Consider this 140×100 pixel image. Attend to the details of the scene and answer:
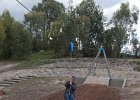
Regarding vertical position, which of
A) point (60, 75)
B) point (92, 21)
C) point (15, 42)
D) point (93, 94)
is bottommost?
point (93, 94)

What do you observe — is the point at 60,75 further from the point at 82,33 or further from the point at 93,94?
the point at 82,33

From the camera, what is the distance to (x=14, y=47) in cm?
5747

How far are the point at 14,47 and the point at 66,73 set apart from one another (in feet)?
76.1

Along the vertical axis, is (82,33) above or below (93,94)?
above

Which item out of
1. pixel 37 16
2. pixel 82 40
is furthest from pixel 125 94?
pixel 37 16

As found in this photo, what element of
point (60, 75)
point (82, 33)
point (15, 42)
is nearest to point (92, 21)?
point (82, 33)

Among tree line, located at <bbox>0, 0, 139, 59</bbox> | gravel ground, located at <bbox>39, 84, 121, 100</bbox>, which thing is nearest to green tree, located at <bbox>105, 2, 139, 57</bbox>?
tree line, located at <bbox>0, 0, 139, 59</bbox>

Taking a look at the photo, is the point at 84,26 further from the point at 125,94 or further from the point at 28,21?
the point at 125,94

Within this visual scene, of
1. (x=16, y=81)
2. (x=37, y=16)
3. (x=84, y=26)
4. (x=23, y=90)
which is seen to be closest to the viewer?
(x=23, y=90)

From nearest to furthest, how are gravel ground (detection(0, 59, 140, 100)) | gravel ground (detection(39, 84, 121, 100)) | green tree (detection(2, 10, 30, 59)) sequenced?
gravel ground (detection(39, 84, 121, 100))
gravel ground (detection(0, 59, 140, 100))
green tree (detection(2, 10, 30, 59))

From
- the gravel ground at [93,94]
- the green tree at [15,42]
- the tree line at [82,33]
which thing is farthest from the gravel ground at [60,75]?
the green tree at [15,42]

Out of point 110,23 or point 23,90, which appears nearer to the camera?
point 23,90

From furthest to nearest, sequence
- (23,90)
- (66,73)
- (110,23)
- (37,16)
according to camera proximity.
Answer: (37,16) < (110,23) < (66,73) < (23,90)

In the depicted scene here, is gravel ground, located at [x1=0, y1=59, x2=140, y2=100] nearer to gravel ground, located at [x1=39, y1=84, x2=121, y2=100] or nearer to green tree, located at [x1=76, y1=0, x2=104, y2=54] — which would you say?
gravel ground, located at [x1=39, y1=84, x2=121, y2=100]
